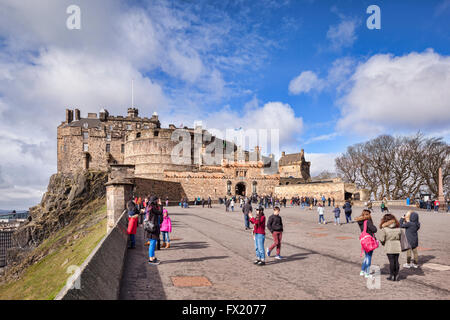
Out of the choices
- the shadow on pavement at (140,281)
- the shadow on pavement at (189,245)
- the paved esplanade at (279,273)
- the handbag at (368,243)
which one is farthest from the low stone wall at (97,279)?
the handbag at (368,243)

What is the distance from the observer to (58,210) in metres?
34.0

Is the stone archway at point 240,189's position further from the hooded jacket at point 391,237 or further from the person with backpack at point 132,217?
the hooded jacket at point 391,237

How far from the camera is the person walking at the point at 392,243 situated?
5.79 metres

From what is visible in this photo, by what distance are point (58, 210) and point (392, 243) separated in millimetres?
36258

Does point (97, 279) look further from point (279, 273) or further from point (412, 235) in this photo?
point (412, 235)

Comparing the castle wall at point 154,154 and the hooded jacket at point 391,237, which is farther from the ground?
the castle wall at point 154,154

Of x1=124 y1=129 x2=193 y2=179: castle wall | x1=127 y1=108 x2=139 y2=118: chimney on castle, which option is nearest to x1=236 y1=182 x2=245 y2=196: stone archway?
x1=124 y1=129 x2=193 y2=179: castle wall

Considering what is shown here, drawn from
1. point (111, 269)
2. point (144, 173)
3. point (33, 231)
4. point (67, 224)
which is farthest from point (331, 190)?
point (111, 269)

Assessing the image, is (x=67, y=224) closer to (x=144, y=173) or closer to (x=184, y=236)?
(x=144, y=173)

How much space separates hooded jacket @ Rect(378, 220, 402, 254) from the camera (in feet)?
19.0

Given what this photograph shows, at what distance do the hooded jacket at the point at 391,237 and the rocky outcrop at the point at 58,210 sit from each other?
32931 mm

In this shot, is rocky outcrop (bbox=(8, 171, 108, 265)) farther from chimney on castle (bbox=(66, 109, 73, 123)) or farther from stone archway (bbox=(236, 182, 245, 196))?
chimney on castle (bbox=(66, 109, 73, 123))

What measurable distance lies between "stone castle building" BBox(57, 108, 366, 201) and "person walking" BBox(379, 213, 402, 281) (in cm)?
2862
